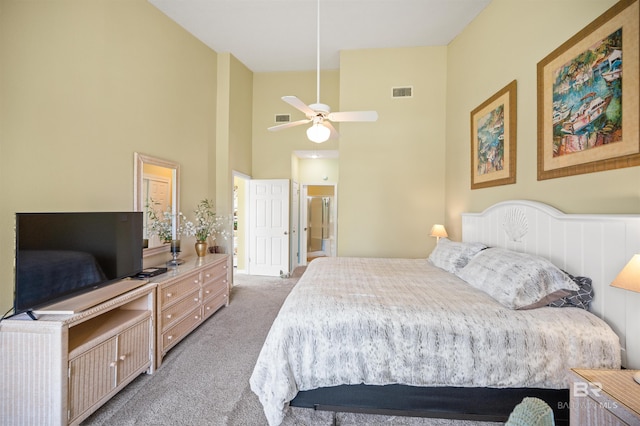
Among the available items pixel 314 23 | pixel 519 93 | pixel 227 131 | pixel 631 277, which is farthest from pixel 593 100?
pixel 227 131

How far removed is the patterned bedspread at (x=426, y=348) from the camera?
4.72 feet

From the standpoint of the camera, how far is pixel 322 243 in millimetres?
7664

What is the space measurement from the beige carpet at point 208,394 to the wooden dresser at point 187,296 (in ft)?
0.49

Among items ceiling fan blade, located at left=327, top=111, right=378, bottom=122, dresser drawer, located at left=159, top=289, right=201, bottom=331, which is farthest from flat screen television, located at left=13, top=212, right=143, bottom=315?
ceiling fan blade, located at left=327, top=111, right=378, bottom=122

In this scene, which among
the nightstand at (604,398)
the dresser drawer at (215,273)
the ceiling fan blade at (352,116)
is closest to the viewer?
the nightstand at (604,398)

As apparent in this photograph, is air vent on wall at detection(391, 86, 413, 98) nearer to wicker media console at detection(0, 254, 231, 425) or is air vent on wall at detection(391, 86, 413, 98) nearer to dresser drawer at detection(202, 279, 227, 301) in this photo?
dresser drawer at detection(202, 279, 227, 301)

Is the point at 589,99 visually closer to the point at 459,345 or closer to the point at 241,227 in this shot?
the point at 459,345

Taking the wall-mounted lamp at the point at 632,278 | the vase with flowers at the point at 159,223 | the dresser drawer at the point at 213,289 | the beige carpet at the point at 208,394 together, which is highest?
the vase with flowers at the point at 159,223

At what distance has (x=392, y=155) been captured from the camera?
405cm

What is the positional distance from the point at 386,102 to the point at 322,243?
457 cm

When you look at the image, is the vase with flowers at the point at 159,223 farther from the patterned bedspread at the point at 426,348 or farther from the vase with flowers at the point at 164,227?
the patterned bedspread at the point at 426,348

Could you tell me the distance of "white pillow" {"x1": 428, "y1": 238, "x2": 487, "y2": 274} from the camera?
2521mm

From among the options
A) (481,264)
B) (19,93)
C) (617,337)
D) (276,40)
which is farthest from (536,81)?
(19,93)

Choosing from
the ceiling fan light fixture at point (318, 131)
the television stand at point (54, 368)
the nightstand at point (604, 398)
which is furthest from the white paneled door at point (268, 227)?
the nightstand at point (604, 398)
